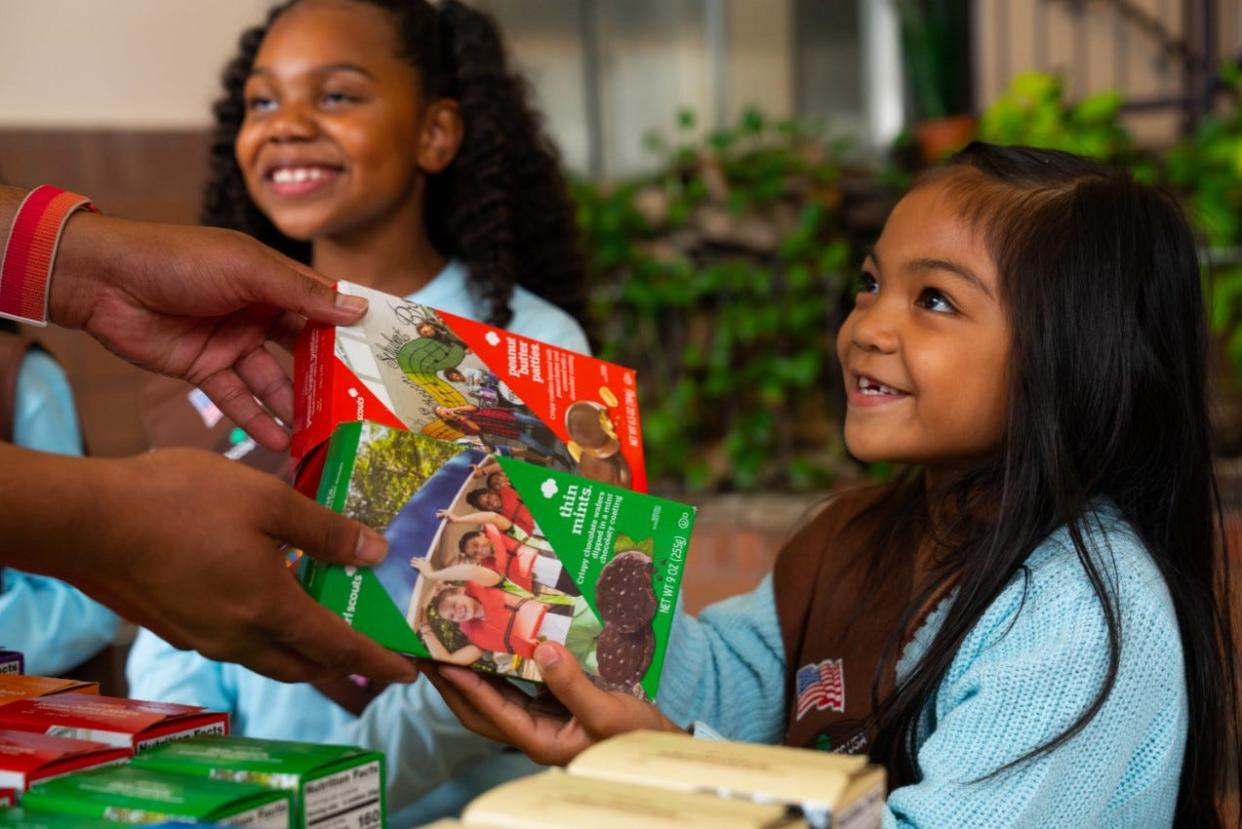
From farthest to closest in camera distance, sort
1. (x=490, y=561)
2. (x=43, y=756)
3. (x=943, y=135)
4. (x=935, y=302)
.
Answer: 1. (x=943, y=135)
2. (x=935, y=302)
3. (x=490, y=561)
4. (x=43, y=756)

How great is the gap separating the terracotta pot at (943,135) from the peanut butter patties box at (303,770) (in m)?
4.94

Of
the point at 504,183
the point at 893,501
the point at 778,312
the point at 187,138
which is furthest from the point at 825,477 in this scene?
the point at 893,501

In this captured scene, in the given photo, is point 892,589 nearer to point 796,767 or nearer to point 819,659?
point 819,659

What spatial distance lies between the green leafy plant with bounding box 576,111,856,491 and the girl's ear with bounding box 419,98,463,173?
3064 millimetres

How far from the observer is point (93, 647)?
1.99 metres

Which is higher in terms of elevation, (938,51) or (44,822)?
(938,51)

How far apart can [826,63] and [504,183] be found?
421 centimetres

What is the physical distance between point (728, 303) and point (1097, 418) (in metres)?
4.06

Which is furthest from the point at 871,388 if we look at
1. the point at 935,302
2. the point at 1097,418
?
the point at 1097,418

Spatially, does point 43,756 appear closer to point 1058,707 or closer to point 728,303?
point 1058,707

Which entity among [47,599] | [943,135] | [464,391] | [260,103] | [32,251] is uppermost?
[943,135]

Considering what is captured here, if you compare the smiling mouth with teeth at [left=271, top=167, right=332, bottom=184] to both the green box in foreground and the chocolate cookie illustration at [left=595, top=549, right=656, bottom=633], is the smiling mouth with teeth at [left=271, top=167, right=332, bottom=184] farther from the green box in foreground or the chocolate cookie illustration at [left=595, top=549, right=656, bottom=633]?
the green box in foreground

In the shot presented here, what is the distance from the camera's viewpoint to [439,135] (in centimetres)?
233

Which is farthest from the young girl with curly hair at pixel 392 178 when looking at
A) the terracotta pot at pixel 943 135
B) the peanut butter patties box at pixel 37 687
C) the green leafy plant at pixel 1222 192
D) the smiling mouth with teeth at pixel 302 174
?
the terracotta pot at pixel 943 135
